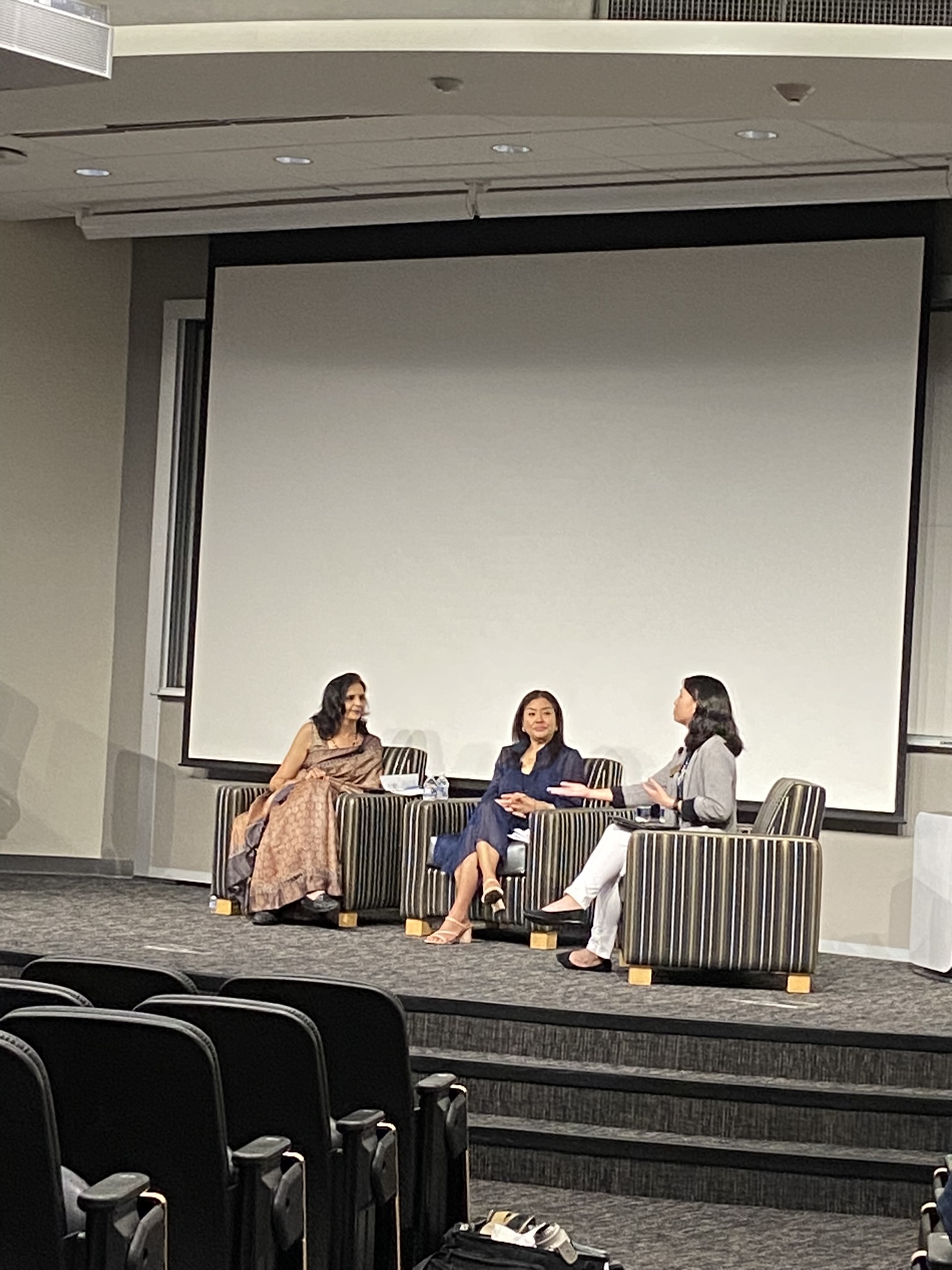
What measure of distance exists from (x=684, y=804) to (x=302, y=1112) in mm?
4015

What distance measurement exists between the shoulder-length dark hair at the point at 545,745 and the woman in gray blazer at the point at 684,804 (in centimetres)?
64

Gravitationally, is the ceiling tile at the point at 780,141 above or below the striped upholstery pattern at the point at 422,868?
above

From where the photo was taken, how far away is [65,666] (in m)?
9.77

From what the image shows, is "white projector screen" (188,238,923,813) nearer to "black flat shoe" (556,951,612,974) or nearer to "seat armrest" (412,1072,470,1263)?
"black flat shoe" (556,951,612,974)

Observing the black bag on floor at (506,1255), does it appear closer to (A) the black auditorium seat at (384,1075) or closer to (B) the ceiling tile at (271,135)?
(A) the black auditorium seat at (384,1075)

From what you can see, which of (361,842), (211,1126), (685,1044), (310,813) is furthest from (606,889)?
(211,1126)

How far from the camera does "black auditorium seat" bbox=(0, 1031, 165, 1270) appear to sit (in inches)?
99.6

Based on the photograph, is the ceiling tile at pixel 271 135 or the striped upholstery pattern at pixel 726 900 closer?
the striped upholstery pattern at pixel 726 900

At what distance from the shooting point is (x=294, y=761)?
8.41 metres

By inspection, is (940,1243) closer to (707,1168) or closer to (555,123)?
(707,1168)

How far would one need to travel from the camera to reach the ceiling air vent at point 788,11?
5809 millimetres

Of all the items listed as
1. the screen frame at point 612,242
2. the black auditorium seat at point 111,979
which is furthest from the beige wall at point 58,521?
the black auditorium seat at point 111,979

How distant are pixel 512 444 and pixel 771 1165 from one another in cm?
434

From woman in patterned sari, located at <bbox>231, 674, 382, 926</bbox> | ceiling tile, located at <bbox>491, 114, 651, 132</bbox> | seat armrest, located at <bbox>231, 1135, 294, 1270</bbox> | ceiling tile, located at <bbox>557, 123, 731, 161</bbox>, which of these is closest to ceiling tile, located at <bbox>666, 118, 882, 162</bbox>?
ceiling tile, located at <bbox>557, 123, 731, 161</bbox>
